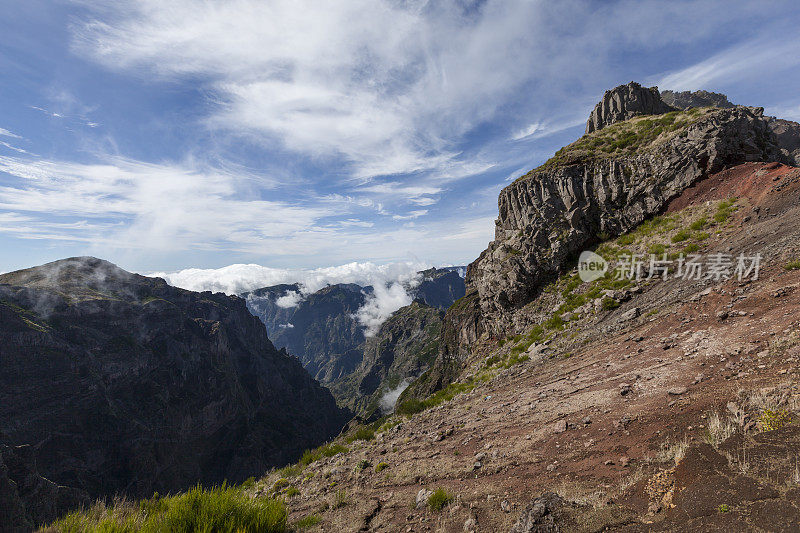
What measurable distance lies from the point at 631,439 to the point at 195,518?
10.7m

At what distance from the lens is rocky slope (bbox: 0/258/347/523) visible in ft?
396

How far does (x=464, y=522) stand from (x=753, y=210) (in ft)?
114

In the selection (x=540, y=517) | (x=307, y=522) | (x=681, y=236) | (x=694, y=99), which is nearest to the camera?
(x=540, y=517)

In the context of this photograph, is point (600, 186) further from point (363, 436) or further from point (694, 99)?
point (694, 99)

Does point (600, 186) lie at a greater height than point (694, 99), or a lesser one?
lesser

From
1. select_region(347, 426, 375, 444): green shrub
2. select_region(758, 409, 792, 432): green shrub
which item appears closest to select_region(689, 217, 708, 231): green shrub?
select_region(758, 409, 792, 432): green shrub

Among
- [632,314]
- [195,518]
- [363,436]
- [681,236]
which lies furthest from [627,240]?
[195,518]

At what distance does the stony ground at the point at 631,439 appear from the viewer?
541 cm

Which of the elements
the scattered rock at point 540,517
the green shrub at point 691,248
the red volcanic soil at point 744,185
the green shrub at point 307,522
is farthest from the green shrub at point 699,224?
the green shrub at point 307,522

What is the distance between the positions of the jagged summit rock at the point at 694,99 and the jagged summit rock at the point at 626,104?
13950 centimetres

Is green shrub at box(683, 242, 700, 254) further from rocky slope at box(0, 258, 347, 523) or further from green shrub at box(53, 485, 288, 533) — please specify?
rocky slope at box(0, 258, 347, 523)

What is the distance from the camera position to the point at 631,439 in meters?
8.04

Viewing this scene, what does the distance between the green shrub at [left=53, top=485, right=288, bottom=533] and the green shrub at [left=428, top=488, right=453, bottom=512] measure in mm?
3905

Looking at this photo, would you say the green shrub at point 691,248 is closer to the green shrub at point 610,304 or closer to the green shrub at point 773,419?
the green shrub at point 610,304
